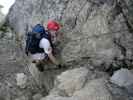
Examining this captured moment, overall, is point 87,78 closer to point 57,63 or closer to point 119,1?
point 57,63

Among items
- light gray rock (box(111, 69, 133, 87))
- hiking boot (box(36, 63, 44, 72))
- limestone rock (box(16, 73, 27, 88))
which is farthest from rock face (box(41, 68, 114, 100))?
limestone rock (box(16, 73, 27, 88))

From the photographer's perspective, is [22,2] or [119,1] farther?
[22,2]

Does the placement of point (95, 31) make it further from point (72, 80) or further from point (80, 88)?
point (80, 88)

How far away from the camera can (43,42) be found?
390 inches

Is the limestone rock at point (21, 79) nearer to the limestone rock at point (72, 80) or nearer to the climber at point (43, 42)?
the climber at point (43, 42)

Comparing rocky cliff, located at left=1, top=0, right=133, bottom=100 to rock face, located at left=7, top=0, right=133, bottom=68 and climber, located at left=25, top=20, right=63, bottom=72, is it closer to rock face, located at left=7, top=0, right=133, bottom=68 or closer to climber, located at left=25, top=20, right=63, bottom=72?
rock face, located at left=7, top=0, right=133, bottom=68

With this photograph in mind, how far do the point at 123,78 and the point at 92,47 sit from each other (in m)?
1.56

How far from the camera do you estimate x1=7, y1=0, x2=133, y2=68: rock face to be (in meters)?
9.95

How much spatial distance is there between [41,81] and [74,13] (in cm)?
231

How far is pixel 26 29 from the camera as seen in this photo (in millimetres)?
12492

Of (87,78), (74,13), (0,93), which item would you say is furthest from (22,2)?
(87,78)

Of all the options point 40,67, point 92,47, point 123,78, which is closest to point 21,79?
point 40,67

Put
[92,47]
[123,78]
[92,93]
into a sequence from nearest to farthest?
1. [92,93]
2. [123,78]
3. [92,47]

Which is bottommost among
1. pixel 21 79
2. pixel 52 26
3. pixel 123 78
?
pixel 21 79
